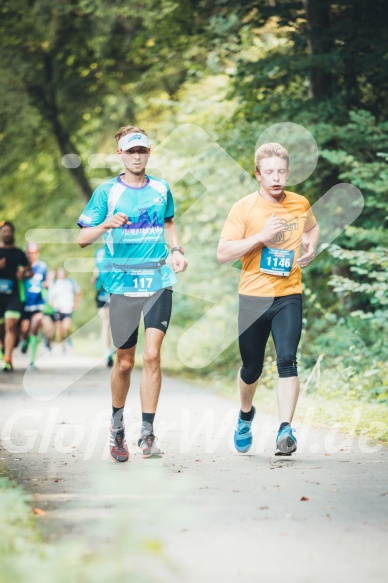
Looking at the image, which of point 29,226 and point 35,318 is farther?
point 29,226

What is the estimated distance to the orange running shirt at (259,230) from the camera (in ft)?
24.1

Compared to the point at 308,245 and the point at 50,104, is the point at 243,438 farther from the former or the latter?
the point at 50,104

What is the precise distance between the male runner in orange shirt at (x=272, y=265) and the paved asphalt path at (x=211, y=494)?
659 millimetres

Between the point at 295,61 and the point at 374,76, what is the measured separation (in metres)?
0.94

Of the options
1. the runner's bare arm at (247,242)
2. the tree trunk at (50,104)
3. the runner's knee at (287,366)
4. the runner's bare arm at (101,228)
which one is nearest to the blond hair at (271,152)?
the runner's bare arm at (247,242)

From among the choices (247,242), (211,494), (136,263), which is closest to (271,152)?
(247,242)

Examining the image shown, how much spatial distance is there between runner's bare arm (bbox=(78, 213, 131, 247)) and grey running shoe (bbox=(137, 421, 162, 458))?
1.30m

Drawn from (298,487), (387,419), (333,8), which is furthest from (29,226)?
(298,487)

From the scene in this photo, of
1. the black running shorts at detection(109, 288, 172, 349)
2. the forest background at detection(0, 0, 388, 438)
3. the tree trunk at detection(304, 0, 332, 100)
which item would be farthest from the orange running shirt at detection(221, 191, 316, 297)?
the tree trunk at detection(304, 0, 332, 100)

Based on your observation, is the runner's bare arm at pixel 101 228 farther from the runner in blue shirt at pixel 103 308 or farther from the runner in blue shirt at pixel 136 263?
the runner in blue shirt at pixel 103 308

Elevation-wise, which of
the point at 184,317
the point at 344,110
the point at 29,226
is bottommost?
the point at 29,226

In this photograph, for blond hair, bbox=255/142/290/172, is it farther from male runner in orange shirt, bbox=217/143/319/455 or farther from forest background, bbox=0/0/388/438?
forest background, bbox=0/0/388/438

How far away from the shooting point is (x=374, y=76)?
41.0 feet

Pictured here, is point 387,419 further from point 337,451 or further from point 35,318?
point 35,318
